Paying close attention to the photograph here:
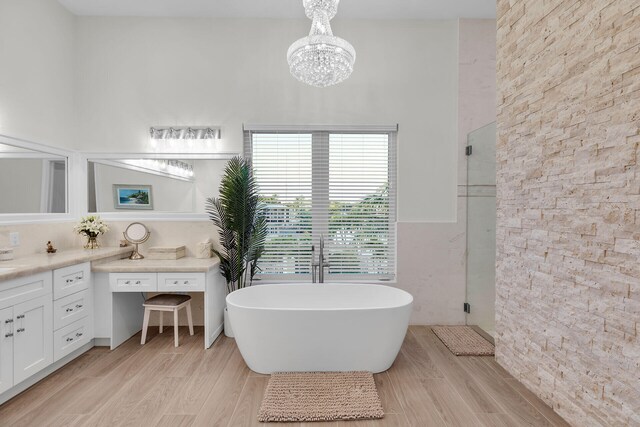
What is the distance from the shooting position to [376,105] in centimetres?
361

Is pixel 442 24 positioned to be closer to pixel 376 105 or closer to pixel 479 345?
pixel 376 105

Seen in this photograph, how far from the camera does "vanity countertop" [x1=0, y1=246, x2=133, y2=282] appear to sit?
2.21 meters

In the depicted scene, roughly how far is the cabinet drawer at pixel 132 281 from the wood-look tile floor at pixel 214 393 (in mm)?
549

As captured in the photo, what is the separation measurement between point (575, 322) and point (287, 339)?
181 centimetres

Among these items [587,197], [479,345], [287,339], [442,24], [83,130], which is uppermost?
[442,24]

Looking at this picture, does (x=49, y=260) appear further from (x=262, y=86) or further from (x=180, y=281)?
(x=262, y=86)

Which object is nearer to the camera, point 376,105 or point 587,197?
point 587,197

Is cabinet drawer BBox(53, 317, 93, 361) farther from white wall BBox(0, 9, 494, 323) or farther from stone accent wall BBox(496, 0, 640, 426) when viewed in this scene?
stone accent wall BBox(496, 0, 640, 426)

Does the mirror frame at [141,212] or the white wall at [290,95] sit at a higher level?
the white wall at [290,95]

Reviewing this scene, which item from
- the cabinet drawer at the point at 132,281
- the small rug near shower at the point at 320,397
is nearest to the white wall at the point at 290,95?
the cabinet drawer at the point at 132,281

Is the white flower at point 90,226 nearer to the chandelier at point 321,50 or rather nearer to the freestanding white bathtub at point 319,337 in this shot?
the freestanding white bathtub at point 319,337

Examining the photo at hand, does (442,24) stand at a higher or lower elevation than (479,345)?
higher

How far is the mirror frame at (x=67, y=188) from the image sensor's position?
2785mm

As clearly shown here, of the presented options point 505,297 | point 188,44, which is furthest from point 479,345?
point 188,44
